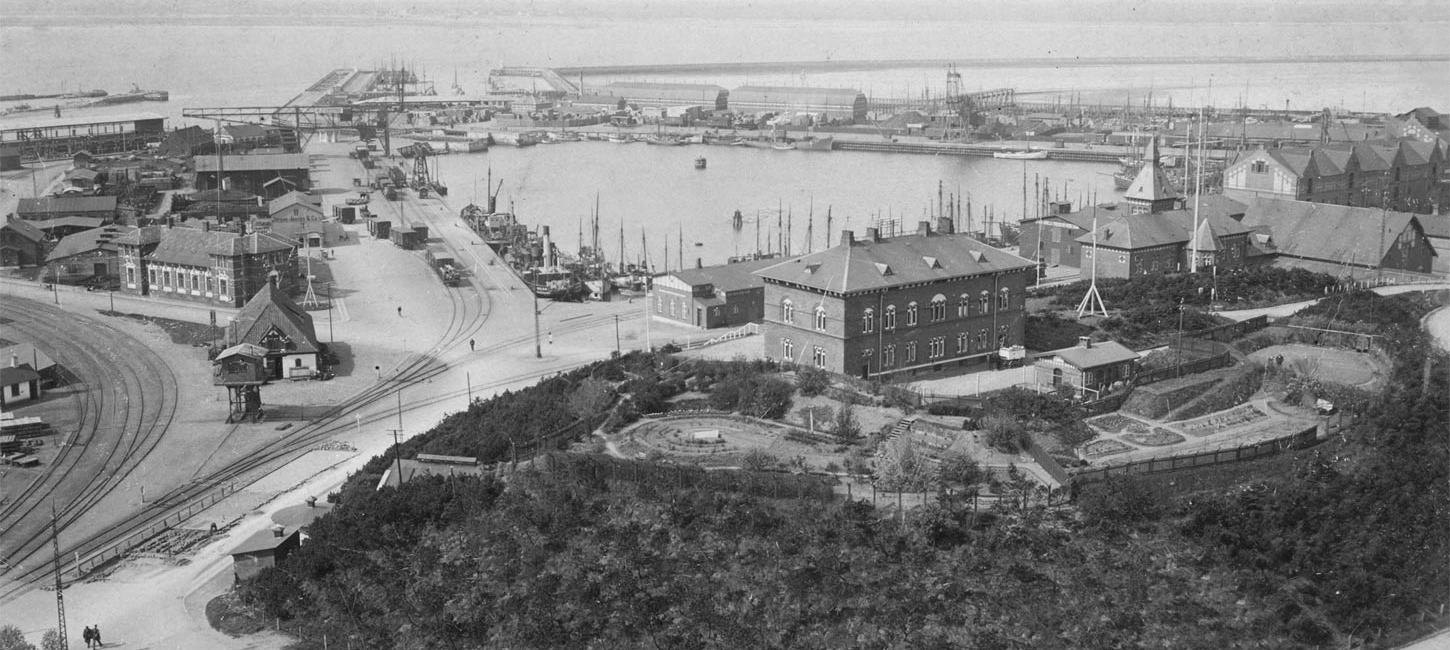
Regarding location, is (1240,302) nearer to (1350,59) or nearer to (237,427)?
(1350,59)

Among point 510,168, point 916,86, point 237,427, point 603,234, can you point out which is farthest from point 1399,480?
point 916,86

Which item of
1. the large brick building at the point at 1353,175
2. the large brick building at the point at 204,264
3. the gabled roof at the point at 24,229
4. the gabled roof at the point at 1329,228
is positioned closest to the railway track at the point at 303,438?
the large brick building at the point at 204,264

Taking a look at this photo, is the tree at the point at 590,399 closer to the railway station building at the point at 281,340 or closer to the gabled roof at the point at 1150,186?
the railway station building at the point at 281,340

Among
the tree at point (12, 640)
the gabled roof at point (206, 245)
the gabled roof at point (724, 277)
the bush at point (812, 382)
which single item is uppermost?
the gabled roof at point (206, 245)

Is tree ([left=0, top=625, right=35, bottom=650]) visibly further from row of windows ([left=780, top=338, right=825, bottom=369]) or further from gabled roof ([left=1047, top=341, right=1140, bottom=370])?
gabled roof ([left=1047, top=341, right=1140, bottom=370])

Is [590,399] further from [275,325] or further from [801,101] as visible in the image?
[801,101]

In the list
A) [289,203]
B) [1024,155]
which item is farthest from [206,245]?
[1024,155]

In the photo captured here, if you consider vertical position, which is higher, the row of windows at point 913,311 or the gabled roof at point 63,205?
the gabled roof at point 63,205
